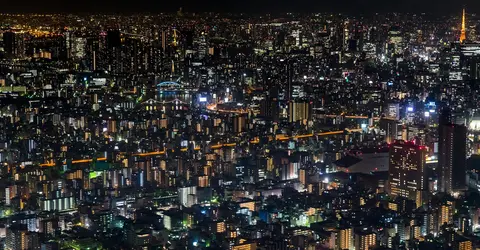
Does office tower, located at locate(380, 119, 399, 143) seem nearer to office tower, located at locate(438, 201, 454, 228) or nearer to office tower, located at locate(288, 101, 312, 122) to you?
office tower, located at locate(288, 101, 312, 122)

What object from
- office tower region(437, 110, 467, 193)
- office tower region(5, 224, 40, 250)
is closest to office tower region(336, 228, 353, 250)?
office tower region(437, 110, 467, 193)

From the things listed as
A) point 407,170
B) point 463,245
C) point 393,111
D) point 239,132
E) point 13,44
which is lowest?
point 463,245

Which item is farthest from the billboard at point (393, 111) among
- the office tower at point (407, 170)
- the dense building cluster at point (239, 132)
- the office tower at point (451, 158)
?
the office tower at point (407, 170)

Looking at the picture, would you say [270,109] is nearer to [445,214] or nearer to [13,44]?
[445,214]

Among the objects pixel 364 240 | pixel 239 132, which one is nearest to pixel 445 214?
pixel 364 240

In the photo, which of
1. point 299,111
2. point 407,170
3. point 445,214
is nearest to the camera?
point 445,214

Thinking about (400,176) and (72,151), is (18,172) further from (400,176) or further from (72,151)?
(400,176)
